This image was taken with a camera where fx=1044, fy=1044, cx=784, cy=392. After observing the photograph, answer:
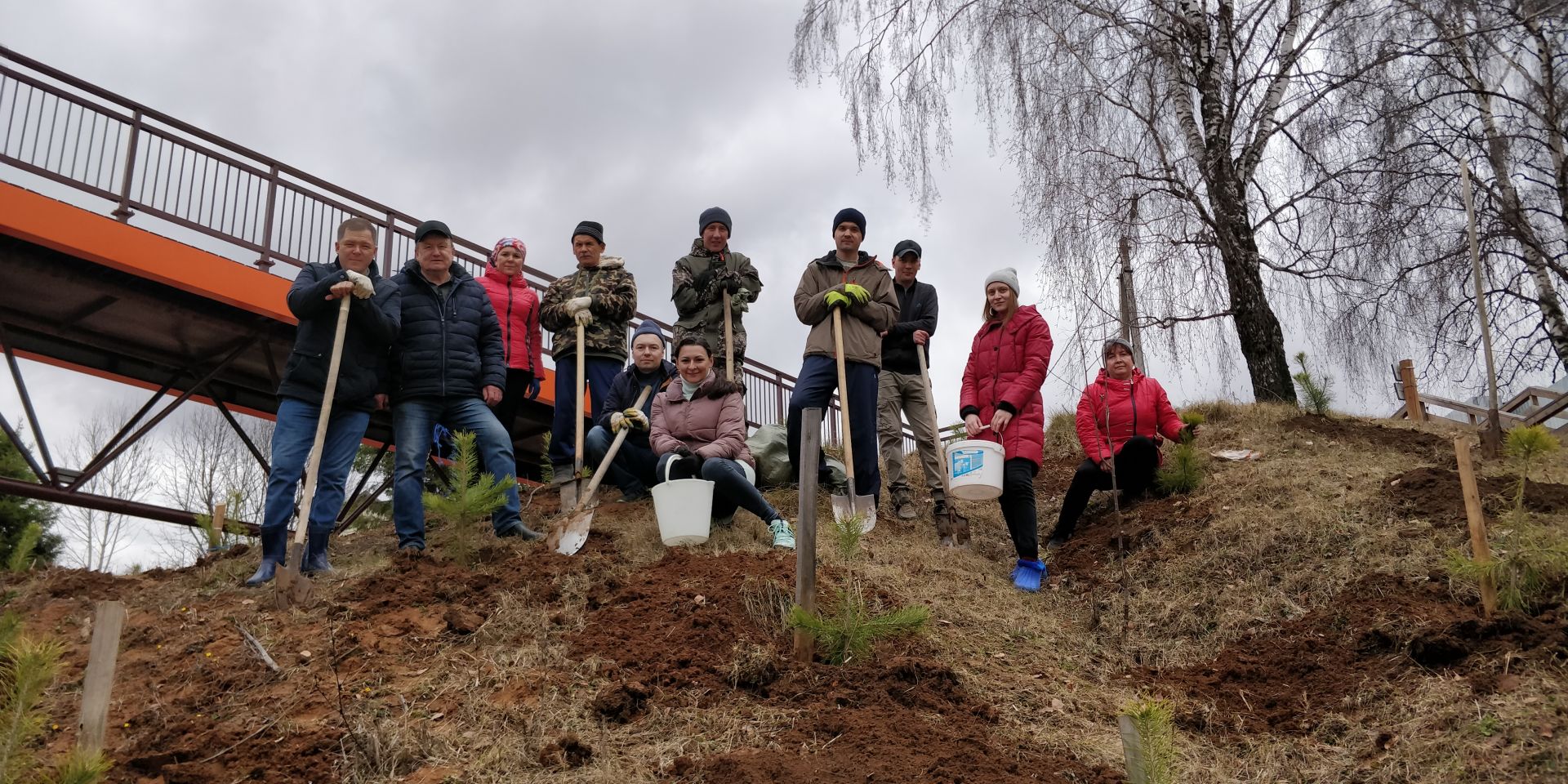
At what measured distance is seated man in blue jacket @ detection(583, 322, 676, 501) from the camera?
596 centimetres

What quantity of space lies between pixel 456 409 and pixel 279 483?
1.00 metres

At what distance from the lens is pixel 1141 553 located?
5.67m

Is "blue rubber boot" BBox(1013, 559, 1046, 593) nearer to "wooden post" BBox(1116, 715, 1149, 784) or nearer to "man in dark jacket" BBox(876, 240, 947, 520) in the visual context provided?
"man in dark jacket" BBox(876, 240, 947, 520)

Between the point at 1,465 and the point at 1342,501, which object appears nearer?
the point at 1342,501

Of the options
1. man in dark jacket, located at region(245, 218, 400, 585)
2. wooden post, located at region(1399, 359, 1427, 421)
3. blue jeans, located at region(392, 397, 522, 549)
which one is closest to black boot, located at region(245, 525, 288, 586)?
man in dark jacket, located at region(245, 218, 400, 585)

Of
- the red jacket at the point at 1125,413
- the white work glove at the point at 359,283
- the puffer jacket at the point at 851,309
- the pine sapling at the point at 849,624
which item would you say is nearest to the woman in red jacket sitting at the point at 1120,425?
the red jacket at the point at 1125,413

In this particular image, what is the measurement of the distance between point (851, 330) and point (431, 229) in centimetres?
236

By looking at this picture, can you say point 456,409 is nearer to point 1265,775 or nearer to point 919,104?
point 1265,775

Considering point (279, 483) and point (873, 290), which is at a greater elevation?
point (873, 290)

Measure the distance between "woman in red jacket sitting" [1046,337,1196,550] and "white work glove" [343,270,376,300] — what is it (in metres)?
4.05

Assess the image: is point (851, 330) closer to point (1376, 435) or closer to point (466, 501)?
point (466, 501)

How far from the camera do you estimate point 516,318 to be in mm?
6449

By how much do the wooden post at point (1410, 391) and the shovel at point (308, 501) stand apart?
9.60 m

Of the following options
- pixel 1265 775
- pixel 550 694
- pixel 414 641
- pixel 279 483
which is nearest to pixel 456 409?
pixel 279 483
